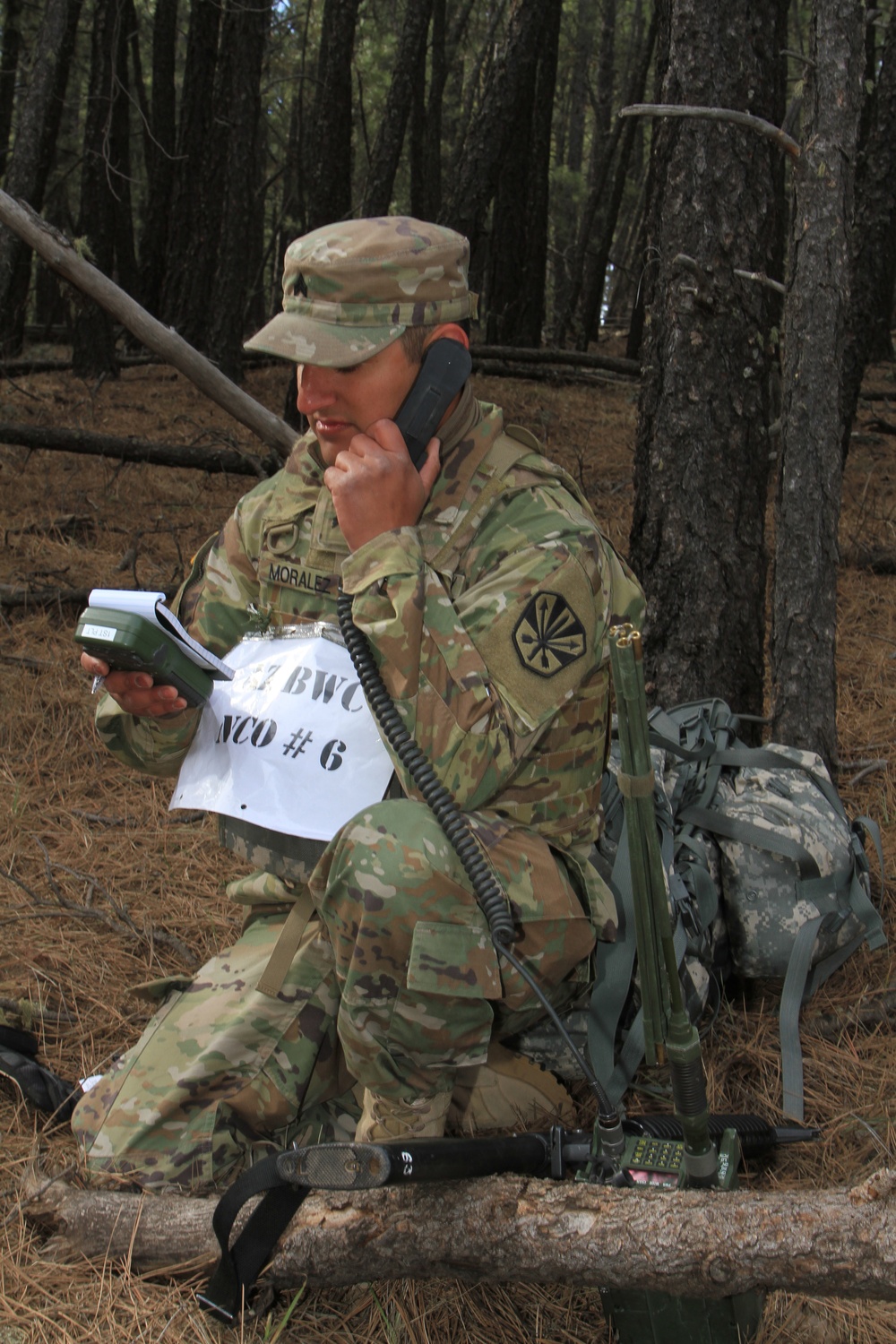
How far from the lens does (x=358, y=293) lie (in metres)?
2.16

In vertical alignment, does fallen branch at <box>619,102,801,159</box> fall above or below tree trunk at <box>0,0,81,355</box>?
below

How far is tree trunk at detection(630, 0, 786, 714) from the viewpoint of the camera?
10.9 ft

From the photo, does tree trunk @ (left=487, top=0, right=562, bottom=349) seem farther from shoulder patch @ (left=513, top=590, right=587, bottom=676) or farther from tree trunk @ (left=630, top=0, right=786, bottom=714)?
shoulder patch @ (left=513, top=590, right=587, bottom=676)

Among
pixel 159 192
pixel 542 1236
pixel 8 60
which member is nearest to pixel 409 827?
pixel 542 1236

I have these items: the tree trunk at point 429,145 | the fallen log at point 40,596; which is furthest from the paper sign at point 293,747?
the tree trunk at point 429,145

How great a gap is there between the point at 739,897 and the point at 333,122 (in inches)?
305

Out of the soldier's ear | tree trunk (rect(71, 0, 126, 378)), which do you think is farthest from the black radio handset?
Answer: tree trunk (rect(71, 0, 126, 378))

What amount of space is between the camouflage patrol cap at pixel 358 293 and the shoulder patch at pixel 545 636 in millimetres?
558

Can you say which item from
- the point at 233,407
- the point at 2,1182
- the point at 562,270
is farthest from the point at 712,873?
the point at 562,270

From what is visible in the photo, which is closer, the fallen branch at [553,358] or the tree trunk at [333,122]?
the tree trunk at [333,122]

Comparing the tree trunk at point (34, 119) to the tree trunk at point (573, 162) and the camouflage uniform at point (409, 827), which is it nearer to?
the camouflage uniform at point (409, 827)

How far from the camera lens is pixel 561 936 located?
7.19 ft

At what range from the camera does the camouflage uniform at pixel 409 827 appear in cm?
203

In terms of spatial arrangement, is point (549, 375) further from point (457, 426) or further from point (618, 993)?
point (618, 993)
